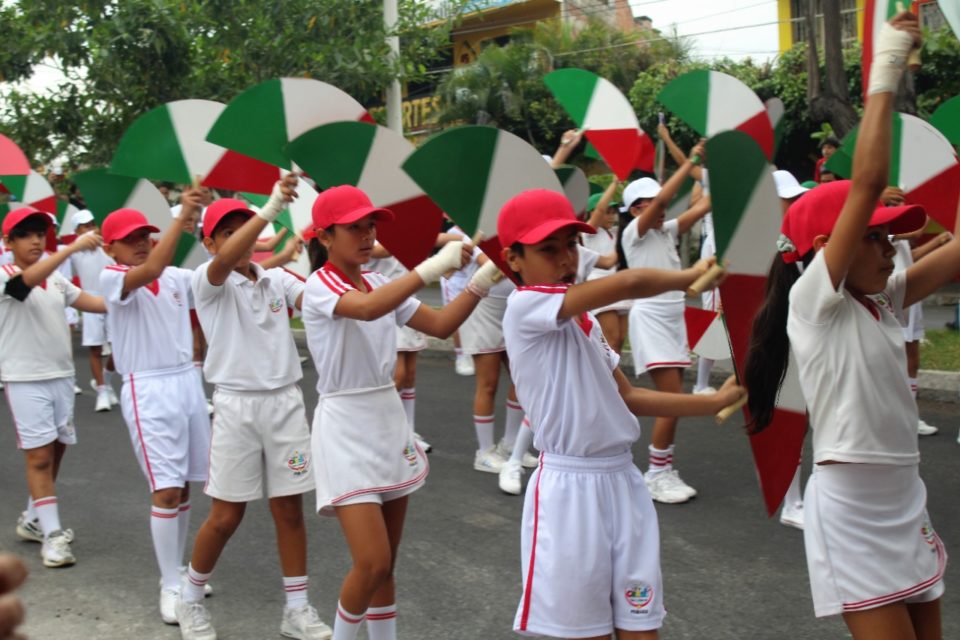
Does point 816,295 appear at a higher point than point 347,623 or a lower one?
higher

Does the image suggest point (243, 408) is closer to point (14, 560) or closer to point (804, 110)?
point (14, 560)

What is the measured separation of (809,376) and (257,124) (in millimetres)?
2379

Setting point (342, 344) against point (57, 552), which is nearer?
point (342, 344)

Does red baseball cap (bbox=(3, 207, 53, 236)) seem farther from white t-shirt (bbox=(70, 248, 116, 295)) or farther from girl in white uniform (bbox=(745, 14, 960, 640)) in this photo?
white t-shirt (bbox=(70, 248, 116, 295))

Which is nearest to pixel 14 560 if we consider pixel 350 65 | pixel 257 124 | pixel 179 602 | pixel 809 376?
pixel 809 376

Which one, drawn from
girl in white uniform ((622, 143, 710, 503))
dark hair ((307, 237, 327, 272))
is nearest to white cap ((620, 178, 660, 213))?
girl in white uniform ((622, 143, 710, 503))

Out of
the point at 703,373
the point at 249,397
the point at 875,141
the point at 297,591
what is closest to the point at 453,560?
the point at 297,591

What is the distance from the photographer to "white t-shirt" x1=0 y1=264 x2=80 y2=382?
5652 mm

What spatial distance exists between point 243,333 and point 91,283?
6463 mm

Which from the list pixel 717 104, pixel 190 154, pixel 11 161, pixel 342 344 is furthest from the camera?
pixel 11 161

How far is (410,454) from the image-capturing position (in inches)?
154

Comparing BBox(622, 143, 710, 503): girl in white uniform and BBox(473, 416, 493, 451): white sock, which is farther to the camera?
BBox(473, 416, 493, 451): white sock

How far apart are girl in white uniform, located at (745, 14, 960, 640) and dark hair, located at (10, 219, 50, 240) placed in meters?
3.96

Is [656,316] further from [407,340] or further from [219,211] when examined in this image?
[219,211]
